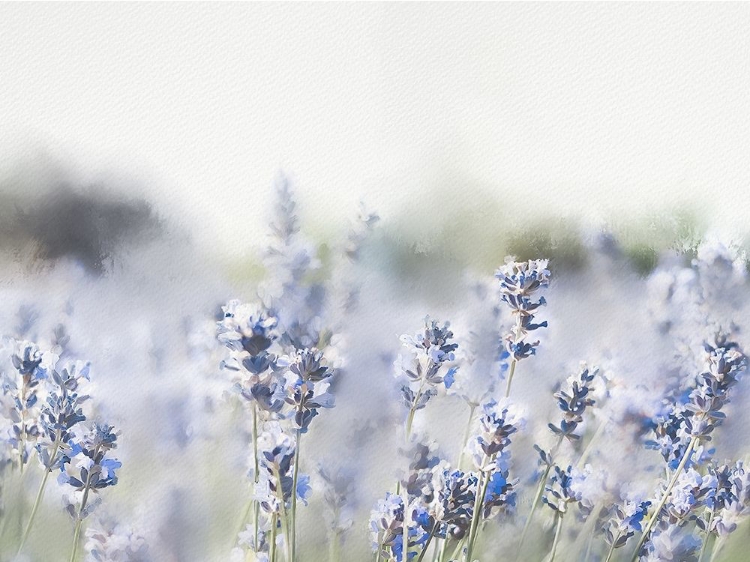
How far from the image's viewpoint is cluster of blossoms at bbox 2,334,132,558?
1188 mm

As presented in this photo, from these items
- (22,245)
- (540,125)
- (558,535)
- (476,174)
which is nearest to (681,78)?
(540,125)

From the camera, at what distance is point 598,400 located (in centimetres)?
140

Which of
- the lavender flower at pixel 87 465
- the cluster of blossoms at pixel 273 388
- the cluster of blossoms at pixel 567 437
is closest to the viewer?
the cluster of blossoms at pixel 273 388

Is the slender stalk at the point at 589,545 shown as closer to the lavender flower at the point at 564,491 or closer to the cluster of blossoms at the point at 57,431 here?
the lavender flower at the point at 564,491

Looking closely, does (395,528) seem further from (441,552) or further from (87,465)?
(87,465)

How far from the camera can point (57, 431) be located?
1.20m

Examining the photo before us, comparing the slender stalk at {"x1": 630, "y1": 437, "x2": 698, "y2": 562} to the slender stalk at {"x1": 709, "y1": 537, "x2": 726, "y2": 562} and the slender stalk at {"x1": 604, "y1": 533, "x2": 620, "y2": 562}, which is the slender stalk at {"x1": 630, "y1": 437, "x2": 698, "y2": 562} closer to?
the slender stalk at {"x1": 604, "y1": 533, "x2": 620, "y2": 562}

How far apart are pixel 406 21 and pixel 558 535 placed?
39.9 inches

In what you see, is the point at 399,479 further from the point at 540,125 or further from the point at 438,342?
the point at 540,125

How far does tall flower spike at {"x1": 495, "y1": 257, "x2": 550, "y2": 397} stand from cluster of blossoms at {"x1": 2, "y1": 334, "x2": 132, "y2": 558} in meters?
0.72

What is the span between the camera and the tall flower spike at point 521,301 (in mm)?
1285

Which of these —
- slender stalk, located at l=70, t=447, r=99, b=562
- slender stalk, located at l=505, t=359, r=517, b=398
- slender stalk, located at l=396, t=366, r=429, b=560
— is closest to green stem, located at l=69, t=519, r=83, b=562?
slender stalk, located at l=70, t=447, r=99, b=562

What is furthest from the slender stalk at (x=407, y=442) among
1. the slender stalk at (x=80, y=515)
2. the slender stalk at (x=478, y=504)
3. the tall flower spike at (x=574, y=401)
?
the slender stalk at (x=80, y=515)

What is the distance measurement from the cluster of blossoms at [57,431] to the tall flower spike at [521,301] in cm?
72
